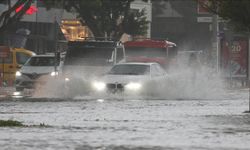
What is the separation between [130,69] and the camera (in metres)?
35.2

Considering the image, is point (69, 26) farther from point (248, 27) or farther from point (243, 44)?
point (248, 27)

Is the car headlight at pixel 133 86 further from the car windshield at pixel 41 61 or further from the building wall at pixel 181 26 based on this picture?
the building wall at pixel 181 26

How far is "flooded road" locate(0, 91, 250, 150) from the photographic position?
1534cm

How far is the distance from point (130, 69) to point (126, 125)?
15621mm

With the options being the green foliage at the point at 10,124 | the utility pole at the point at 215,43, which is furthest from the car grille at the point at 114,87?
the utility pole at the point at 215,43

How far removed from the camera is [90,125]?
771 inches

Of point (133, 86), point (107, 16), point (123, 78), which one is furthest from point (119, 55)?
point (107, 16)

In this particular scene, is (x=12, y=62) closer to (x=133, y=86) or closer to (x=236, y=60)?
(x=236, y=60)

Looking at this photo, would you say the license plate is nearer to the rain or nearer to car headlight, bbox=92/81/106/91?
the rain

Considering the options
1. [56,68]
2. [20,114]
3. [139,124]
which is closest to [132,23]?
[56,68]

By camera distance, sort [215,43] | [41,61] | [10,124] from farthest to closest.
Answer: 1. [215,43]
2. [41,61]
3. [10,124]

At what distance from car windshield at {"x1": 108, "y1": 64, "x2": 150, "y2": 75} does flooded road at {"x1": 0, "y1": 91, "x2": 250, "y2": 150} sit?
13.7 feet

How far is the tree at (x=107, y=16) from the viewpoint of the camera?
5547cm

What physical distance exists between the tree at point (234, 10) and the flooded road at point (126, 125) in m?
2.20
